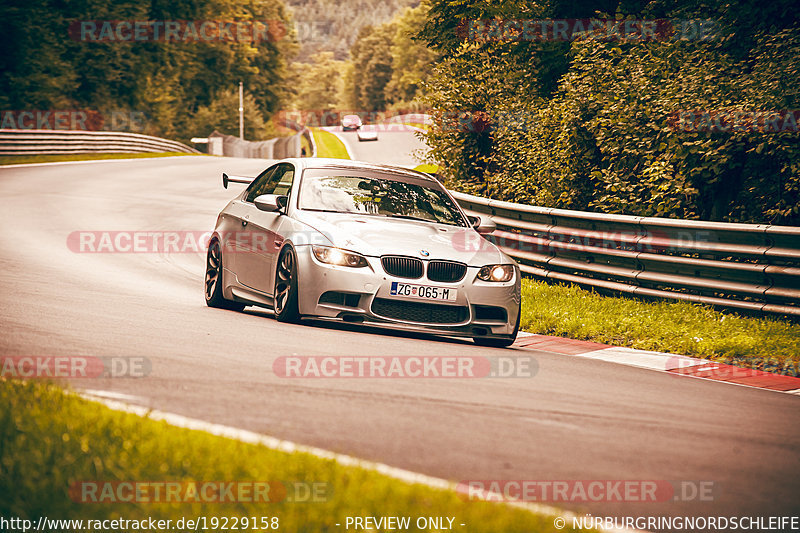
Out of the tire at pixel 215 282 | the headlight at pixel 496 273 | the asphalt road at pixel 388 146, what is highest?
the headlight at pixel 496 273

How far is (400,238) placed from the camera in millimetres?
9180

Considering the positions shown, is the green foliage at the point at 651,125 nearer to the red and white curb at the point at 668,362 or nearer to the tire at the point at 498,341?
the red and white curb at the point at 668,362

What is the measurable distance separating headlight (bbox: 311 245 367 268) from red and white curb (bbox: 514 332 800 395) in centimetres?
181

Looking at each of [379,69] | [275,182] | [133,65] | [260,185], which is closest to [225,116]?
[133,65]

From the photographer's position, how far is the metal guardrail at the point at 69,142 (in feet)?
Answer: 119

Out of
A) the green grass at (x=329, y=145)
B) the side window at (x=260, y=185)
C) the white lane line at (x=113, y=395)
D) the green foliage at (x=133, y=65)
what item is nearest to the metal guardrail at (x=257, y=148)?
the green grass at (x=329, y=145)

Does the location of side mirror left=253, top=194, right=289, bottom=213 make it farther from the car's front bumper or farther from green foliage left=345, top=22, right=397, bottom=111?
green foliage left=345, top=22, right=397, bottom=111

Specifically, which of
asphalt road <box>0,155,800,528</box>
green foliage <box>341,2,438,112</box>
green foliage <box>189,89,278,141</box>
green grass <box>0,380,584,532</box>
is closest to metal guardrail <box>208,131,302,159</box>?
green foliage <box>189,89,278,141</box>

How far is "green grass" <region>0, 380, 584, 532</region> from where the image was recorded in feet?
12.0

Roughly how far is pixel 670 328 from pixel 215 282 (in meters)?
4.82

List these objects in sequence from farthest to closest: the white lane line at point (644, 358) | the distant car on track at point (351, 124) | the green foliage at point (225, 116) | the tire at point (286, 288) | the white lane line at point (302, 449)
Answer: the distant car on track at point (351, 124) → the green foliage at point (225, 116) → the tire at point (286, 288) → the white lane line at point (644, 358) → the white lane line at point (302, 449)

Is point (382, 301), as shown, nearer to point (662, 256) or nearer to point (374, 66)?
point (662, 256)

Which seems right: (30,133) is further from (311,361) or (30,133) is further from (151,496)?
(151,496)

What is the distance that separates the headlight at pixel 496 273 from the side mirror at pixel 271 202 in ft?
7.09
